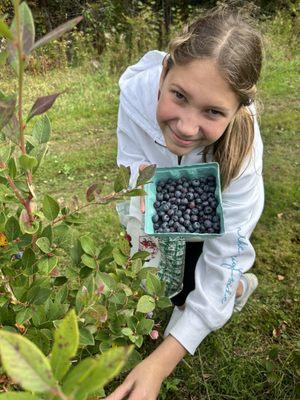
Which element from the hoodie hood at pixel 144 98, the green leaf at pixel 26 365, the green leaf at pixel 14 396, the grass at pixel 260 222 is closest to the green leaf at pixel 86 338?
the green leaf at pixel 14 396

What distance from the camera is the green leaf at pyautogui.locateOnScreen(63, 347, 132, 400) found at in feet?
1.05

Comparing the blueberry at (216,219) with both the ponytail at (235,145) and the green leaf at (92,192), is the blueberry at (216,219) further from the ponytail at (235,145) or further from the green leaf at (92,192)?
the green leaf at (92,192)

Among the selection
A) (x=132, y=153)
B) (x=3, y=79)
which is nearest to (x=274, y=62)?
(x=3, y=79)

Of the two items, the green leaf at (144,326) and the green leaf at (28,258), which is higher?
the green leaf at (28,258)

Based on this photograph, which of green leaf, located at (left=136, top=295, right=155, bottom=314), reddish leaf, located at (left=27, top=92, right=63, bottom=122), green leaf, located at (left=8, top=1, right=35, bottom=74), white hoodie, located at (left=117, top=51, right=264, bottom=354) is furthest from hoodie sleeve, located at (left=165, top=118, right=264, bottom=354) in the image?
green leaf, located at (left=8, top=1, right=35, bottom=74)

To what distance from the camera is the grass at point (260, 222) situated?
181cm

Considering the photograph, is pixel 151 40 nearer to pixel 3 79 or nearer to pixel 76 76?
pixel 76 76

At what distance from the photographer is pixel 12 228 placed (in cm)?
88

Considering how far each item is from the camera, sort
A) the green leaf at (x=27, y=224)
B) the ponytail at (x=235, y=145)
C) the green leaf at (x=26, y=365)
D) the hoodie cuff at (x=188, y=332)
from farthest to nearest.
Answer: the ponytail at (x=235, y=145) → the hoodie cuff at (x=188, y=332) → the green leaf at (x=27, y=224) → the green leaf at (x=26, y=365)

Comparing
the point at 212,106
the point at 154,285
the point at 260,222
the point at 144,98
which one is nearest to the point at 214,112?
the point at 212,106

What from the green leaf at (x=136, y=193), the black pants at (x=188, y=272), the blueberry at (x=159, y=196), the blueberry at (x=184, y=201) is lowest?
the black pants at (x=188, y=272)

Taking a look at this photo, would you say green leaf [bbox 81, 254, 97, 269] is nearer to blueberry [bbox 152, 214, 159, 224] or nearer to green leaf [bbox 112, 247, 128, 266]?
green leaf [bbox 112, 247, 128, 266]

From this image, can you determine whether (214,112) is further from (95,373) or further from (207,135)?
(95,373)

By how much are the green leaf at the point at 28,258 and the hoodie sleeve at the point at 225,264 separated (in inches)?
27.3
